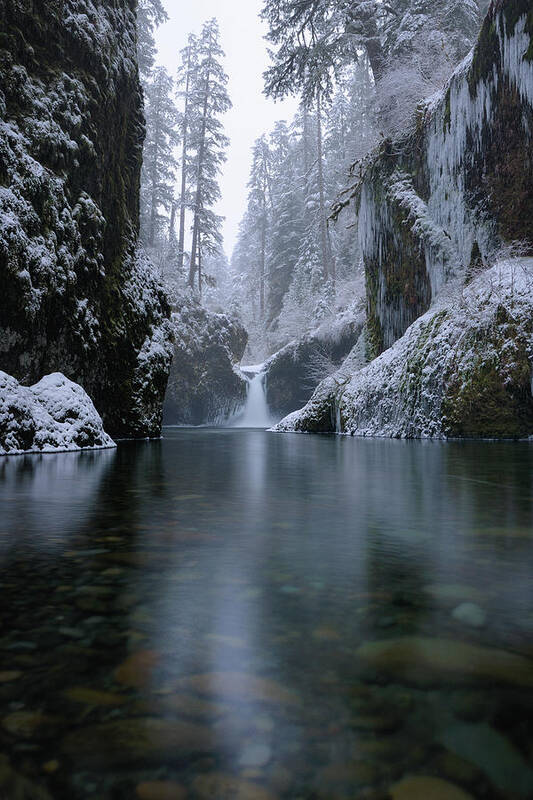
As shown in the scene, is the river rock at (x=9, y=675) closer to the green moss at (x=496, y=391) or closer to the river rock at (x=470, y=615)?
the river rock at (x=470, y=615)

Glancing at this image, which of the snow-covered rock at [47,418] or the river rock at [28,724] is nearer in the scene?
the river rock at [28,724]

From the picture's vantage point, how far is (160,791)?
1.89 ft

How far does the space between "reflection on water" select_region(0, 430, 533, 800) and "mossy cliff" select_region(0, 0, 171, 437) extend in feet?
20.5

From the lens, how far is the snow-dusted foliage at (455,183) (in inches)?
427

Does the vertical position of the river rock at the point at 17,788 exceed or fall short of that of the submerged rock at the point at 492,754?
it exceeds it

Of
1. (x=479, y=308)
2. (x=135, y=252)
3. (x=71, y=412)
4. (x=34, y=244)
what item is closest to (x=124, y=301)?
(x=135, y=252)

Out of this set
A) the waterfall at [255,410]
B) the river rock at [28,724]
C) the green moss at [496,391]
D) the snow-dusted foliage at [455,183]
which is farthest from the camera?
the waterfall at [255,410]

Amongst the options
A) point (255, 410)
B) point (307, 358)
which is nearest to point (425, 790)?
point (307, 358)

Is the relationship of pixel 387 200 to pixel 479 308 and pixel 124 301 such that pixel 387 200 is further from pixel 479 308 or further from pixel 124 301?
pixel 124 301

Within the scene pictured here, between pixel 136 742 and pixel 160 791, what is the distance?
0.10m

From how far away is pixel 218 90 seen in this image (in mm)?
32094

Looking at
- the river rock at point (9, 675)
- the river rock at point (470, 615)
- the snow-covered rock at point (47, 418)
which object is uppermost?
the snow-covered rock at point (47, 418)

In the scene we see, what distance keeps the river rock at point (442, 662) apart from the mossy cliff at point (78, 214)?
7.22 metres

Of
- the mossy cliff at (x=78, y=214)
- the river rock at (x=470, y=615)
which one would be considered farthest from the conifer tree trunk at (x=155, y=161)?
the river rock at (x=470, y=615)
